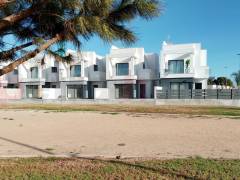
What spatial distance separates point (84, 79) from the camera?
4756 cm

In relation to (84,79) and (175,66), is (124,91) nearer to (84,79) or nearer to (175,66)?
(84,79)

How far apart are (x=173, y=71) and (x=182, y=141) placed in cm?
3348

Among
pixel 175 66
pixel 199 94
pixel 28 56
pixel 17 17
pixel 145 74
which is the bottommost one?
pixel 199 94

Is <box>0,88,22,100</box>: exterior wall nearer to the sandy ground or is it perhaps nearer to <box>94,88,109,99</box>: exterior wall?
<box>94,88,109,99</box>: exterior wall

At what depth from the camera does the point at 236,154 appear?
7.75m

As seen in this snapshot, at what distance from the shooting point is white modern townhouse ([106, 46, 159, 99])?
148 feet

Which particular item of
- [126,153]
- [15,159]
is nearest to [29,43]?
[15,159]

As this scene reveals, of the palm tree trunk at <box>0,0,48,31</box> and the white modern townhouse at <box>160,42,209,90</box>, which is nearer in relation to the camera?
the palm tree trunk at <box>0,0,48,31</box>

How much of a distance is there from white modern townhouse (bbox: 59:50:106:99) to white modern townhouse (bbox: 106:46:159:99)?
280 centimetres

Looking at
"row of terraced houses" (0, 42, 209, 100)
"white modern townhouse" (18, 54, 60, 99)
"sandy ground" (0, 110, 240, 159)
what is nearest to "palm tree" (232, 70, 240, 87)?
"row of terraced houses" (0, 42, 209, 100)

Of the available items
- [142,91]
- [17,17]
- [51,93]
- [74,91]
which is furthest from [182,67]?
[17,17]

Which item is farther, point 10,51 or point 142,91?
point 142,91

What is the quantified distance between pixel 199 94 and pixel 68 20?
3306 cm

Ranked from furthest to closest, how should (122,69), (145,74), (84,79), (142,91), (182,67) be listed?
(84,79), (142,91), (122,69), (145,74), (182,67)
